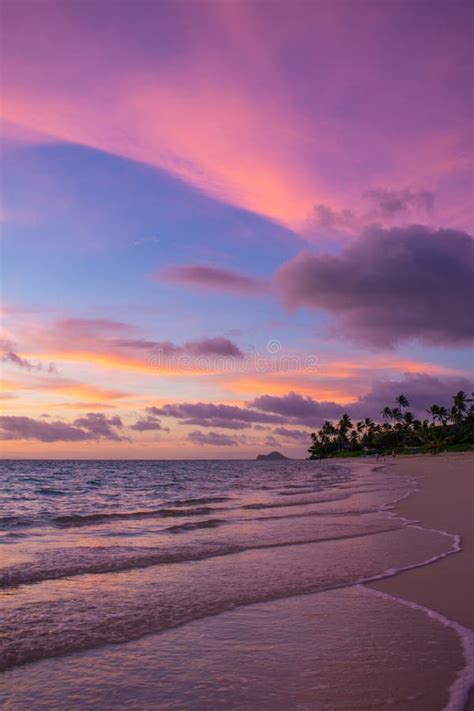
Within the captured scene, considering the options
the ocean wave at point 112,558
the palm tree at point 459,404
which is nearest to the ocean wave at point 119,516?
the ocean wave at point 112,558

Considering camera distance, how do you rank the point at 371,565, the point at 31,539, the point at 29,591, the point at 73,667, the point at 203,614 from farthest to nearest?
the point at 31,539
the point at 371,565
the point at 29,591
the point at 203,614
the point at 73,667

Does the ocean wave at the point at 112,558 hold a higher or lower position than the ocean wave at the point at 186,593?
lower

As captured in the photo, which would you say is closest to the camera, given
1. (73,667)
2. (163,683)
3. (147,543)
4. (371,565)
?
(163,683)

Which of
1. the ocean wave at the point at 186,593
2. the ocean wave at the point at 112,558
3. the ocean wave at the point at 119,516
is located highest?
the ocean wave at the point at 186,593

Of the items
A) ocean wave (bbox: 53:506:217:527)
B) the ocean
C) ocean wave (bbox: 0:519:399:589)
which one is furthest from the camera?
ocean wave (bbox: 53:506:217:527)

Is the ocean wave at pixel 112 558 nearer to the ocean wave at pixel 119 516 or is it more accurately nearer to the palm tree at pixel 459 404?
the ocean wave at pixel 119 516

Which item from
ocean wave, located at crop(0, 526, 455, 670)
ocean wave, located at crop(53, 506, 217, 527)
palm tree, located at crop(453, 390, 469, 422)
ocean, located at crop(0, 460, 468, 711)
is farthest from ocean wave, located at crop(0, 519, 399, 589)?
palm tree, located at crop(453, 390, 469, 422)

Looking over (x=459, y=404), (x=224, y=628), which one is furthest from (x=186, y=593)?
(x=459, y=404)

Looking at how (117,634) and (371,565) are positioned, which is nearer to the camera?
(117,634)

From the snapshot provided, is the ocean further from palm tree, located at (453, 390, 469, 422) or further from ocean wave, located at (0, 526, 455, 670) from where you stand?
palm tree, located at (453, 390, 469, 422)

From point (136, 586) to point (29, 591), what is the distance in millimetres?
1990

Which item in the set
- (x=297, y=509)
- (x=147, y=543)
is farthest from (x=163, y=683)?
(x=297, y=509)

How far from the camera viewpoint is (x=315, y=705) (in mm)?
5406

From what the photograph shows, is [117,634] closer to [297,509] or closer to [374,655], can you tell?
[374,655]
